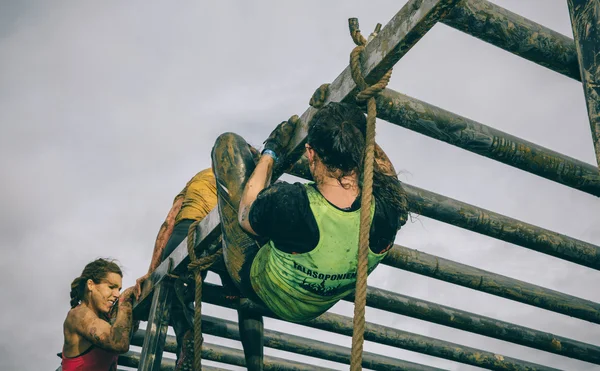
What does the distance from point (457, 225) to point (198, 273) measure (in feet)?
6.61

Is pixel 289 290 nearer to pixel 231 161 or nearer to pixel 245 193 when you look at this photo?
pixel 245 193

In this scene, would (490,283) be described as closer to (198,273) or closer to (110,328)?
(198,273)

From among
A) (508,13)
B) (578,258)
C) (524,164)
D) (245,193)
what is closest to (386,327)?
(578,258)

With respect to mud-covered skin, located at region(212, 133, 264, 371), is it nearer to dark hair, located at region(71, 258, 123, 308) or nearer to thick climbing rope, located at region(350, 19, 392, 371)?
thick climbing rope, located at region(350, 19, 392, 371)

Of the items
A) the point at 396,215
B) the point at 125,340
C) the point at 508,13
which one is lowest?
the point at 125,340

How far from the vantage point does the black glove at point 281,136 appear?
11.3ft

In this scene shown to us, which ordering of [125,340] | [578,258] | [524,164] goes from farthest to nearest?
1. [125,340]
2. [578,258]
3. [524,164]

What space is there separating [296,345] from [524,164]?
4087 millimetres

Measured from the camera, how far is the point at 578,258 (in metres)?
4.79

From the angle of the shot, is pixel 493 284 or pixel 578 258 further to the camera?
pixel 493 284

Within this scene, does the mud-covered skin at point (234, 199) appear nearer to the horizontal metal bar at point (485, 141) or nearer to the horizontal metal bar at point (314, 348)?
the horizontal metal bar at point (485, 141)

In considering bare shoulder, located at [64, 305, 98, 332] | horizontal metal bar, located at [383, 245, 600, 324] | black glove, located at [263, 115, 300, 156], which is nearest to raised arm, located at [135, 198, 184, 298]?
bare shoulder, located at [64, 305, 98, 332]

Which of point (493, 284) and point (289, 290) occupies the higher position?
point (493, 284)

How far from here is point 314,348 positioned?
705 centimetres
